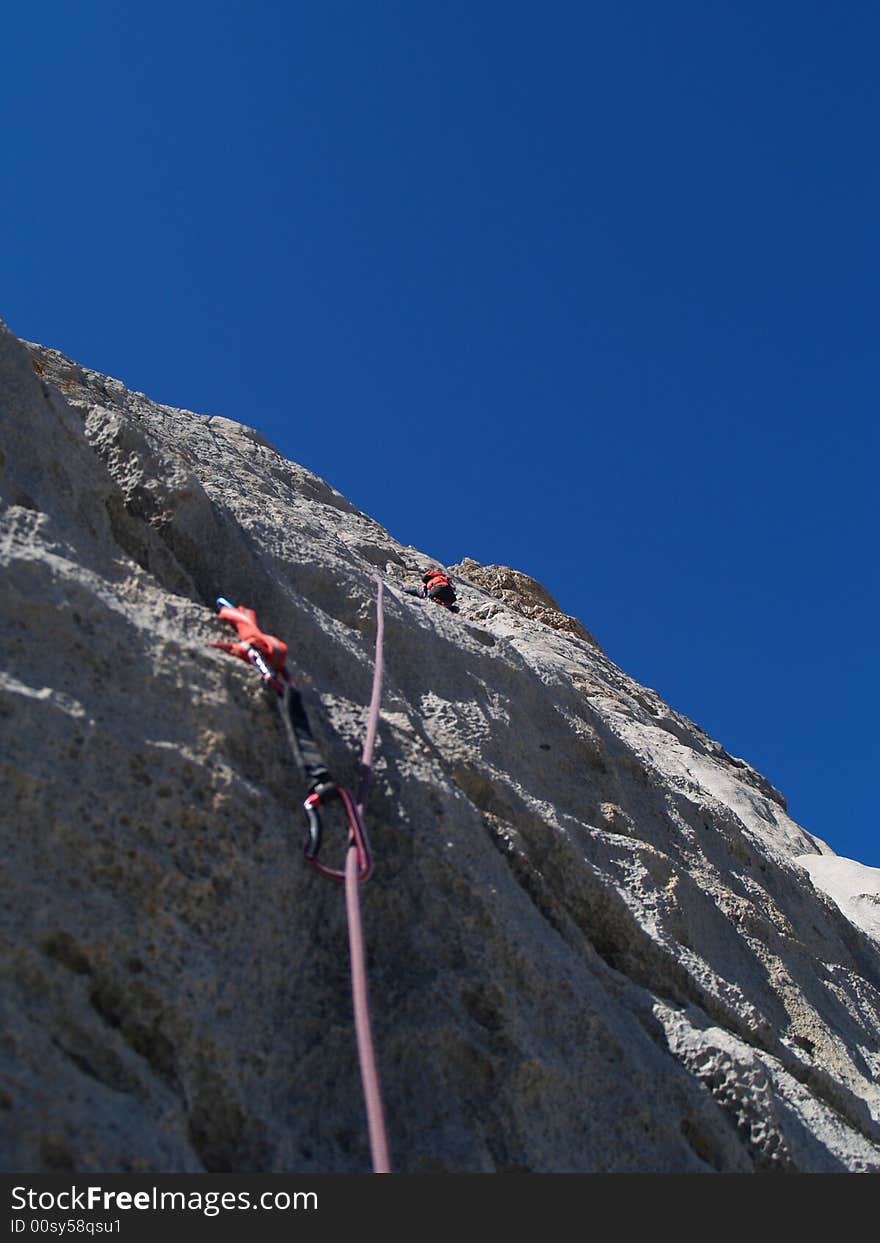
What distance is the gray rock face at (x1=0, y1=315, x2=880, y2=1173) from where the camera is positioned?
10.7 ft

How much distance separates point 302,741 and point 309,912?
0.71 metres

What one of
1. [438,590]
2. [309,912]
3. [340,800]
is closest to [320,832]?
[340,800]

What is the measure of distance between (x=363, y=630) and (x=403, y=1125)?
11.3 feet

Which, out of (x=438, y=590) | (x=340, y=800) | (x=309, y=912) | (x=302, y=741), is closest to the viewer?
(x=309, y=912)

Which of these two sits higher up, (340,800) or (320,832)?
(340,800)

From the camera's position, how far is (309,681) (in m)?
5.23

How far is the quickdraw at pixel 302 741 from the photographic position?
398 centimetres

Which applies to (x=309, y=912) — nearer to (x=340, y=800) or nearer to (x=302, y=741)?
(x=340, y=800)

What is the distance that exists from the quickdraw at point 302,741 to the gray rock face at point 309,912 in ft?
0.28

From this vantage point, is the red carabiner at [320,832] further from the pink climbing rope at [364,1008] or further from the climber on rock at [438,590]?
the climber on rock at [438,590]

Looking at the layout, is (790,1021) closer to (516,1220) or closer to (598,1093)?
(598,1093)

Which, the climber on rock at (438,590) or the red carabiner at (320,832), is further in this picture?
the climber on rock at (438,590)

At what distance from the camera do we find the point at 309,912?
3969mm

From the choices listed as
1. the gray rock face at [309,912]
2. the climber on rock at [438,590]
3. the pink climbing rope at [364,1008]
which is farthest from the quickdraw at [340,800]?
the climber on rock at [438,590]
